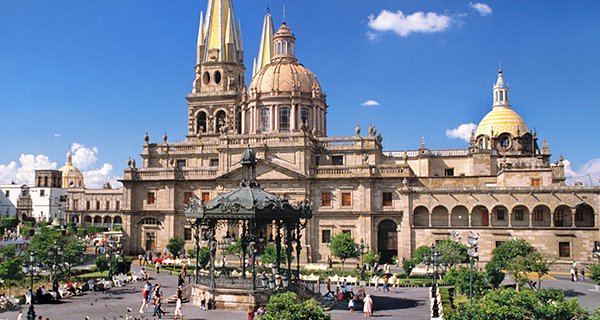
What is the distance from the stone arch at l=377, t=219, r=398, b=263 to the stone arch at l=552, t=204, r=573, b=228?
496 inches

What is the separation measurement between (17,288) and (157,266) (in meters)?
10.6

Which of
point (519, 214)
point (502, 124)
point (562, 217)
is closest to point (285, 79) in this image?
point (519, 214)

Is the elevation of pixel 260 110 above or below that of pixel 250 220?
above

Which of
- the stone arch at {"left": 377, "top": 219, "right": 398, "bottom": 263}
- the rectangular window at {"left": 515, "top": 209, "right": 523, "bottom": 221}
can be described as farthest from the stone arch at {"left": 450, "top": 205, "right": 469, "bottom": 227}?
the stone arch at {"left": 377, "top": 219, "right": 398, "bottom": 263}

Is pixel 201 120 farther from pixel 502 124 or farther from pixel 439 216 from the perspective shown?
pixel 502 124

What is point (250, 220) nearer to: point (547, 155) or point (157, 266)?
point (157, 266)

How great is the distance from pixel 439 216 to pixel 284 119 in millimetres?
17092

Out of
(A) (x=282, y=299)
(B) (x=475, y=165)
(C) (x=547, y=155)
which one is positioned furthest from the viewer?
(C) (x=547, y=155)

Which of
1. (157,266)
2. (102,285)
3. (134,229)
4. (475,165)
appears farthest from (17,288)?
(475,165)

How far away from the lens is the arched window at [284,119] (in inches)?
2178

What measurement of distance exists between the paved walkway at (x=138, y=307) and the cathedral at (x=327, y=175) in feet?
51.0

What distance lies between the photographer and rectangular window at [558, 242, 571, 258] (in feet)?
145

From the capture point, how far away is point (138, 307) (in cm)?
2688

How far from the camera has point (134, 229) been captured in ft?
183
